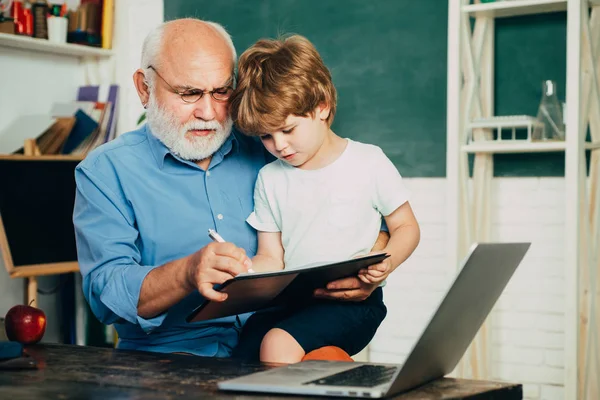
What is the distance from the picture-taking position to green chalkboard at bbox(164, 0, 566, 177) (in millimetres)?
3631

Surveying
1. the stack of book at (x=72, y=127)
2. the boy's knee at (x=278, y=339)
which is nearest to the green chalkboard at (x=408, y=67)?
the stack of book at (x=72, y=127)

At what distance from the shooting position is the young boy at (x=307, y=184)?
2.15 m

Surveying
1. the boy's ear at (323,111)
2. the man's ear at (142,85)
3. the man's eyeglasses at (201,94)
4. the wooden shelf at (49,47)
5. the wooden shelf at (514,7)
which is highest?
the wooden shelf at (49,47)

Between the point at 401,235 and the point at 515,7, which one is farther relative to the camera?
the point at 515,7

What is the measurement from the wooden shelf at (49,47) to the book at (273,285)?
2947 millimetres

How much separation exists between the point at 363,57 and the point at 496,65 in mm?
684

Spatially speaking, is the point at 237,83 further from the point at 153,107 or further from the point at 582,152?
the point at 582,152

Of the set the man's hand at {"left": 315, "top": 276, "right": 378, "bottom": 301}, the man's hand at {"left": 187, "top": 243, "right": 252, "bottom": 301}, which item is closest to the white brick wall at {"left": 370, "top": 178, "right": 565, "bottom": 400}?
the man's hand at {"left": 315, "top": 276, "right": 378, "bottom": 301}

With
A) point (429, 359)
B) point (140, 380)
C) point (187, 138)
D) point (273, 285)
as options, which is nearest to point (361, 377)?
point (429, 359)

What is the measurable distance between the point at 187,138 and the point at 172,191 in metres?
0.15

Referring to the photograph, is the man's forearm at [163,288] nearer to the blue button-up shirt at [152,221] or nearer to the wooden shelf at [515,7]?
the blue button-up shirt at [152,221]

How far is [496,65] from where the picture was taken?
371 cm

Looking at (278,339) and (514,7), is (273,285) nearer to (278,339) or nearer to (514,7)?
(278,339)

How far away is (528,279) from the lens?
368 cm
